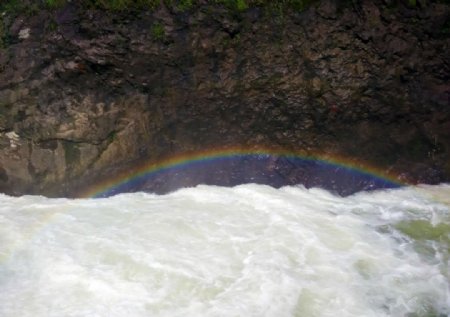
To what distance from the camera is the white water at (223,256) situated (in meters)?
6.16

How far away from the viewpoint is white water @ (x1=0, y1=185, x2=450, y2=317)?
6.16 meters

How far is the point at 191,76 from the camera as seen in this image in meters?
9.41

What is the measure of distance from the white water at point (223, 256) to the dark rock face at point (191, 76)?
3.46ft

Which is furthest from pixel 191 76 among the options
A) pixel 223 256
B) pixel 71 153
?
pixel 223 256

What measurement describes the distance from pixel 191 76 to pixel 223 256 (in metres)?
3.74

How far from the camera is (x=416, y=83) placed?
9375 millimetres

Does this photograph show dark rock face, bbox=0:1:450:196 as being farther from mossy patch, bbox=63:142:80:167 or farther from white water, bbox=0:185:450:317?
white water, bbox=0:185:450:317

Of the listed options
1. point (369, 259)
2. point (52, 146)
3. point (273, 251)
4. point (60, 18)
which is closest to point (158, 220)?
point (273, 251)

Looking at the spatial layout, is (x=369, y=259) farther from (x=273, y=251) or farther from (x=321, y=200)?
(x=321, y=200)

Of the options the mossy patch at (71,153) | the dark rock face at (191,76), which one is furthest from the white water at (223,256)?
the dark rock face at (191,76)

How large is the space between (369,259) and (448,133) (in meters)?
3.75

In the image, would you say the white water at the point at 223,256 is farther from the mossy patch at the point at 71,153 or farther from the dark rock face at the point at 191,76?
the dark rock face at the point at 191,76

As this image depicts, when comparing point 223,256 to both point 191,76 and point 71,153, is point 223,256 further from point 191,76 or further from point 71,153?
point 71,153

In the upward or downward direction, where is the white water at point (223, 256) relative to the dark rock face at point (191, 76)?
downward
